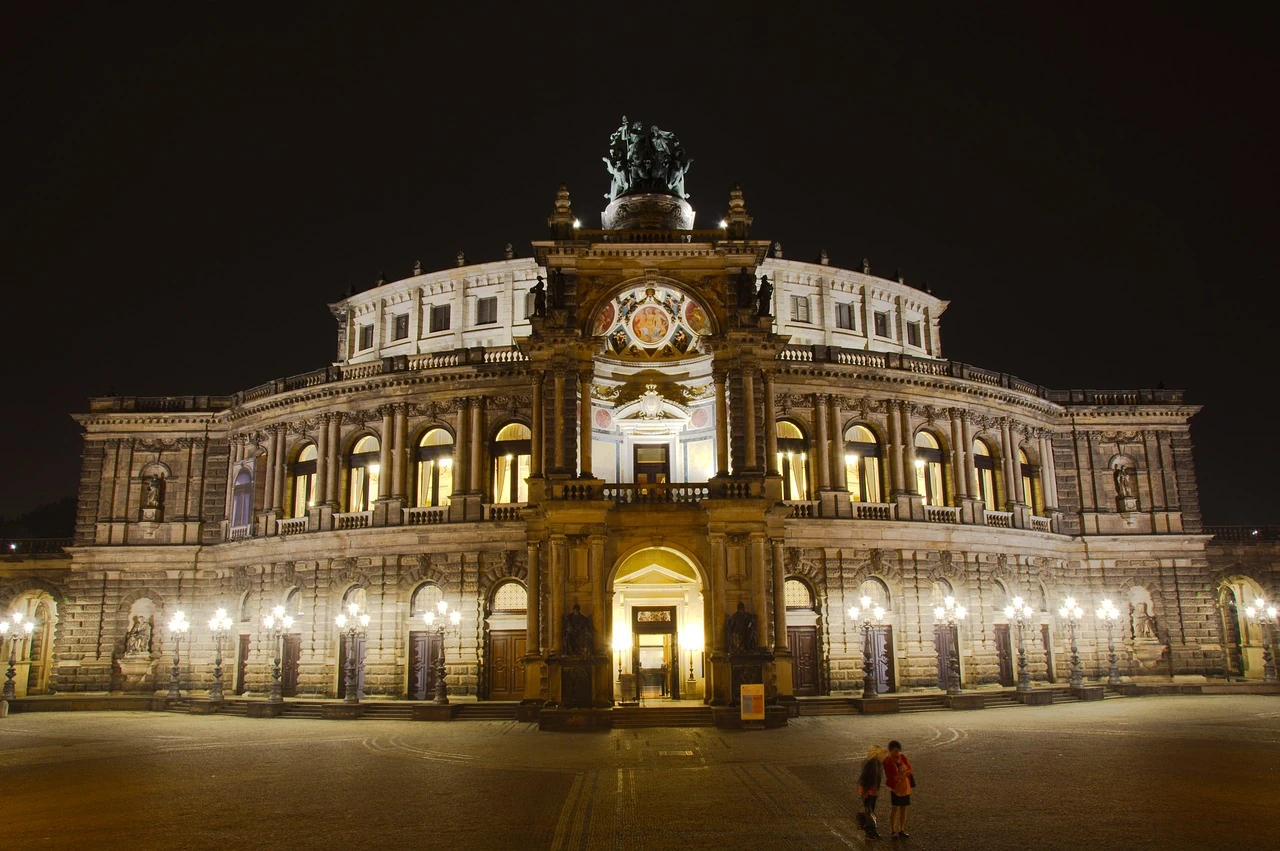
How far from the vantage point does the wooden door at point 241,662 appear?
4806 centimetres

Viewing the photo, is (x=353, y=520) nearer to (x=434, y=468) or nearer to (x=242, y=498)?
(x=434, y=468)

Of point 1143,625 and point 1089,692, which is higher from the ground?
point 1143,625

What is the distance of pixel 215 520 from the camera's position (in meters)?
51.6

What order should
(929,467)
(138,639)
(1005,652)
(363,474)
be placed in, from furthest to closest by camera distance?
(138,639) < (929,467) < (363,474) < (1005,652)

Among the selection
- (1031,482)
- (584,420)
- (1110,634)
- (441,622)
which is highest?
(584,420)

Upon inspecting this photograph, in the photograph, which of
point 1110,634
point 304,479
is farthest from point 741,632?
point 304,479

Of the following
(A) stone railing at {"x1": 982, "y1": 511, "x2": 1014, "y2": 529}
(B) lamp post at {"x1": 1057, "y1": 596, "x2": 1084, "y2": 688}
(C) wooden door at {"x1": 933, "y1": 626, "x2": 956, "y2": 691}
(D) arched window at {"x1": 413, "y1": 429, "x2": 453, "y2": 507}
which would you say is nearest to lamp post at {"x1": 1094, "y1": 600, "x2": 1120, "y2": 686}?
(B) lamp post at {"x1": 1057, "y1": 596, "x2": 1084, "y2": 688}

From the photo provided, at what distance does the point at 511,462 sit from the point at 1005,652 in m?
25.8

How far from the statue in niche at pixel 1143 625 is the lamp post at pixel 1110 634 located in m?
1.14

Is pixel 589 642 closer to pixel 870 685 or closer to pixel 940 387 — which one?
pixel 870 685

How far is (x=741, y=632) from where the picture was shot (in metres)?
34.8

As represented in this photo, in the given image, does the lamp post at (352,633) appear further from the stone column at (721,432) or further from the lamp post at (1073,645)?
the lamp post at (1073,645)

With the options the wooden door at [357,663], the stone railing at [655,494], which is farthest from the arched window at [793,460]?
the wooden door at [357,663]

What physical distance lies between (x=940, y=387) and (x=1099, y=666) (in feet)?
55.4
